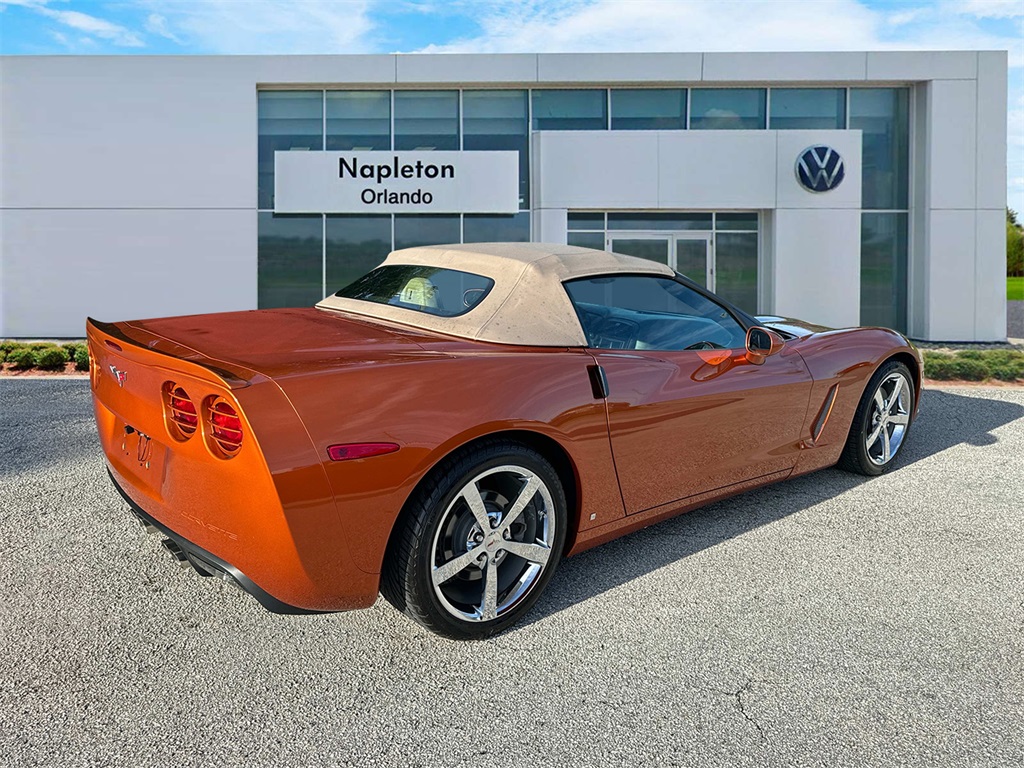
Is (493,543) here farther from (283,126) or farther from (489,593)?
(283,126)

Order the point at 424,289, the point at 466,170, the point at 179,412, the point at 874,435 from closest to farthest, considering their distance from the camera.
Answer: the point at 179,412 < the point at 424,289 < the point at 874,435 < the point at 466,170

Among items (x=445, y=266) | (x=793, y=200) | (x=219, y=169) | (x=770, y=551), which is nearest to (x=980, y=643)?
(x=770, y=551)

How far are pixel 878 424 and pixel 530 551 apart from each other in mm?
2949

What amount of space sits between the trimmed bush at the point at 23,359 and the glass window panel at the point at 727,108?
41.7 feet

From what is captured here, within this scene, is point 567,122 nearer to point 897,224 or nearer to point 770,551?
point 897,224

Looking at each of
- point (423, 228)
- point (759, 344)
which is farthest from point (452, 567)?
point (423, 228)

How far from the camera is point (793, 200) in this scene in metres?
16.5

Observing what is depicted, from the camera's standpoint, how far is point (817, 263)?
1662 cm

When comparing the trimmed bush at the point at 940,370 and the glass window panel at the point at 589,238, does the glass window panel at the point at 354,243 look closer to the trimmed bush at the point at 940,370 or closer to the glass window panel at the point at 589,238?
the glass window panel at the point at 589,238

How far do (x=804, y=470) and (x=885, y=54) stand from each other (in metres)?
15.4

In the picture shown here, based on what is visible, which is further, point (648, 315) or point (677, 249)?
point (677, 249)

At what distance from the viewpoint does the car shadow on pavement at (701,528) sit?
3359 millimetres

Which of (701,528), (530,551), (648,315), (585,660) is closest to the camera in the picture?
(585,660)

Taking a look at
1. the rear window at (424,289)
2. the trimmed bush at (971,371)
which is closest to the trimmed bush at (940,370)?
the trimmed bush at (971,371)
